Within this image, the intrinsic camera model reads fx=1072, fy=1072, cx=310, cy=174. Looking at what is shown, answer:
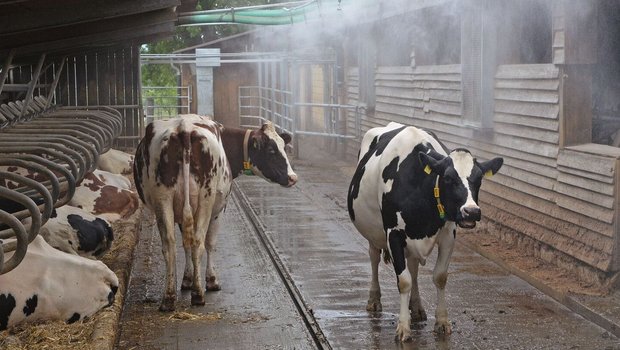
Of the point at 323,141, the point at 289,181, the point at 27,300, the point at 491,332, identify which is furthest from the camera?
the point at 323,141

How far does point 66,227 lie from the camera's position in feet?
35.1

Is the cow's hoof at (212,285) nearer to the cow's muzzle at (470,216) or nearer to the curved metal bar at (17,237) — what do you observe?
the cow's muzzle at (470,216)

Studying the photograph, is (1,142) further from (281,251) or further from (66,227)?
(281,251)

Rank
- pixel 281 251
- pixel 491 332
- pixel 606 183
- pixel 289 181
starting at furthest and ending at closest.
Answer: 1. pixel 281 251
2. pixel 289 181
3. pixel 606 183
4. pixel 491 332

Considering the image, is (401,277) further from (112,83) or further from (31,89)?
(112,83)

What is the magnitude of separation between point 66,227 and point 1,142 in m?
2.67

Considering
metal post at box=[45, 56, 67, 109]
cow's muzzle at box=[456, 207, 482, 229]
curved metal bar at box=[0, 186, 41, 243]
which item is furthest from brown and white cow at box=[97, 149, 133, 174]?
curved metal bar at box=[0, 186, 41, 243]

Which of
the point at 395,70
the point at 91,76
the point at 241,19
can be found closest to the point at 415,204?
the point at 395,70

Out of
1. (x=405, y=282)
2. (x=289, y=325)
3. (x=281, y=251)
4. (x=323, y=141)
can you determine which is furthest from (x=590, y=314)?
(x=323, y=141)

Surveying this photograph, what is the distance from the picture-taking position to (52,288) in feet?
27.2

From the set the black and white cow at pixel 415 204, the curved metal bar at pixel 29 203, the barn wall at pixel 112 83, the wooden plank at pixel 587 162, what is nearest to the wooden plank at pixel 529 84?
the wooden plank at pixel 587 162

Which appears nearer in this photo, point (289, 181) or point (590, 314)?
point (590, 314)

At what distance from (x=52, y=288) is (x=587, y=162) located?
18.2ft

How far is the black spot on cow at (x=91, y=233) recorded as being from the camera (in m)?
10.8
